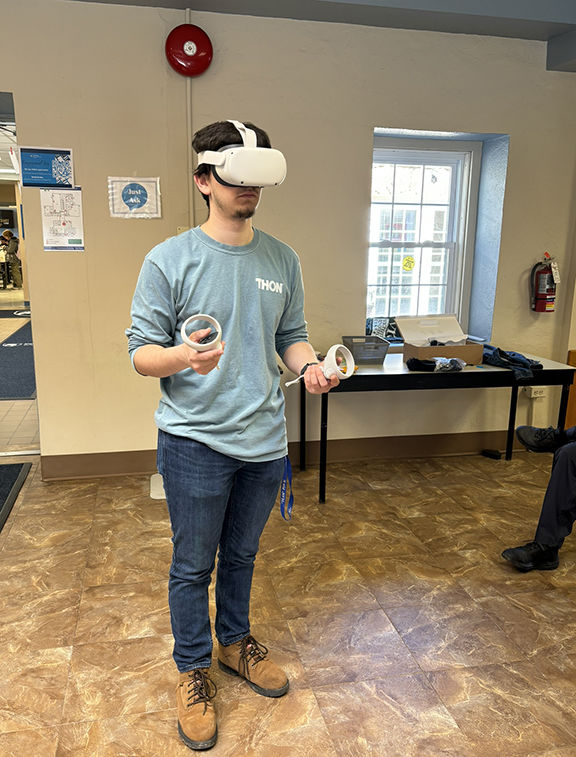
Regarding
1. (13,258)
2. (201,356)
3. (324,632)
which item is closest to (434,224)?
(324,632)

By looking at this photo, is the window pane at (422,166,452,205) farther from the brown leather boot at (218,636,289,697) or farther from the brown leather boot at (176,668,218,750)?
the brown leather boot at (176,668,218,750)

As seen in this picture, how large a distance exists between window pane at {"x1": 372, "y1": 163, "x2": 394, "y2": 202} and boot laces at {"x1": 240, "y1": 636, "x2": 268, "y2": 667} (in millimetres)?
2991

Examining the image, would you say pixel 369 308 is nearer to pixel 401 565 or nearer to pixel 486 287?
pixel 486 287

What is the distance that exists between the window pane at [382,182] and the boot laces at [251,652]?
299 cm

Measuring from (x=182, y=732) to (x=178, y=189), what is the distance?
2.75 metres

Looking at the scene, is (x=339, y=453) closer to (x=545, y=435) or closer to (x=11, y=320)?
(x=545, y=435)

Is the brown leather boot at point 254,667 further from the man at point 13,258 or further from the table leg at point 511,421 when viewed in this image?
the man at point 13,258

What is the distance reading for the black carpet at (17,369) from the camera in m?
5.69

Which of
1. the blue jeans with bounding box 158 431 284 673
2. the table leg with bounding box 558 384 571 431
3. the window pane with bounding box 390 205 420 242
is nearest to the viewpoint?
the blue jeans with bounding box 158 431 284 673

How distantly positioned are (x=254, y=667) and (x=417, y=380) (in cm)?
198

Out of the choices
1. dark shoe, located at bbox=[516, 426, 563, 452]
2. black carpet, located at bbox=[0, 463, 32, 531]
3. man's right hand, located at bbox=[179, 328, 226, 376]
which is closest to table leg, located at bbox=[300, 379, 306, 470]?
dark shoe, located at bbox=[516, 426, 563, 452]

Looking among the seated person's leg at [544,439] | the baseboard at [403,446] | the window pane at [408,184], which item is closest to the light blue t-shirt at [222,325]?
the seated person's leg at [544,439]

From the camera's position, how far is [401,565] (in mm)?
2768

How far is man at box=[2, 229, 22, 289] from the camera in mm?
14359
